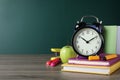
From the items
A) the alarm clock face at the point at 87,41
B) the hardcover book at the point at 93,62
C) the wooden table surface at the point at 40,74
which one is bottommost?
the wooden table surface at the point at 40,74

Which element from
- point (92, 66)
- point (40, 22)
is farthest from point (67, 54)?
point (40, 22)

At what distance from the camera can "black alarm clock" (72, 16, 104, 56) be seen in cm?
118

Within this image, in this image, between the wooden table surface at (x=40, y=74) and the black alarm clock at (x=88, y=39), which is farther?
the black alarm clock at (x=88, y=39)

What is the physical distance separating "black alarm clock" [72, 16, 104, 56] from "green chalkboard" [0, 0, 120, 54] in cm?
151

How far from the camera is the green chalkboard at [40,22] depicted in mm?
2668

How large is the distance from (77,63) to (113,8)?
184 cm

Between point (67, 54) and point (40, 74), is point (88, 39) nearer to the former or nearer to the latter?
point (67, 54)

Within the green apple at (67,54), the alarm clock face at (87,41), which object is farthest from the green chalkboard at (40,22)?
the alarm clock face at (87,41)

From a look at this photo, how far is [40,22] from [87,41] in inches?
62.1

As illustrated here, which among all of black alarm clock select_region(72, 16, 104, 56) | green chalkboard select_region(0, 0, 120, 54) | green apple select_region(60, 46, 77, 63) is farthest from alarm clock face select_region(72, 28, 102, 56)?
green chalkboard select_region(0, 0, 120, 54)

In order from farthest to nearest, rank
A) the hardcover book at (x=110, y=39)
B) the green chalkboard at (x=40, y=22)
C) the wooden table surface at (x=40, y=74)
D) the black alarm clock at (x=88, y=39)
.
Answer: the green chalkboard at (x=40, y=22), the hardcover book at (x=110, y=39), the black alarm clock at (x=88, y=39), the wooden table surface at (x=40, y=74)

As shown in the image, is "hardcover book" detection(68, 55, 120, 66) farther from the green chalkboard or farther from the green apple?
the green chalkboard

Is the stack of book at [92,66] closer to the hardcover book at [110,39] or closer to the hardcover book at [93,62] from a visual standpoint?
the hardcover book at [93,62]

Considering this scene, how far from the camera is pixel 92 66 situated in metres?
1.07
